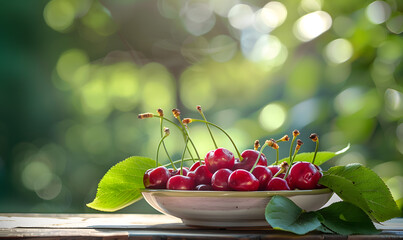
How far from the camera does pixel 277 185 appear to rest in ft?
1.80

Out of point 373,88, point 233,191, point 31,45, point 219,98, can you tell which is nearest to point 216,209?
point 233,191

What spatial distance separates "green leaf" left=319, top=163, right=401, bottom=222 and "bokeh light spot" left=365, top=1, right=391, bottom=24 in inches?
33.7

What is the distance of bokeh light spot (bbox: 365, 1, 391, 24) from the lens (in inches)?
52.1

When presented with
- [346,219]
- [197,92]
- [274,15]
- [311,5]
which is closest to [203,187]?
[346,219]

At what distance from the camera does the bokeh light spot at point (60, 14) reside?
274 cm

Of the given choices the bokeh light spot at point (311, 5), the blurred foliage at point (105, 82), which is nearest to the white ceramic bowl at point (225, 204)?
the bokeh light spot at point (311, 5)

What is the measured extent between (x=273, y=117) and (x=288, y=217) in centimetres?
105

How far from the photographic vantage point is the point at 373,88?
4.29ft

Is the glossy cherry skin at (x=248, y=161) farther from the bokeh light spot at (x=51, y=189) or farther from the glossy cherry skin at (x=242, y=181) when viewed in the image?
the bokeh light spot at (x=51, y=189)

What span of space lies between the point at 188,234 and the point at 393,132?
3.44 feet

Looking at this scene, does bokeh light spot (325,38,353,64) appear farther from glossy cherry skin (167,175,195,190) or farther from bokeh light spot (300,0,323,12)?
glossy cherry skin (167,175,195,190)

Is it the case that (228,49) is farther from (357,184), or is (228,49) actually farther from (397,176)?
(357,184)

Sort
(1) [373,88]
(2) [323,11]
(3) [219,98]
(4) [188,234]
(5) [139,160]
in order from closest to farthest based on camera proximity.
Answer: (4) [188,234] < (5) [139,160] < (1) [373,88] < (2) [323,11] < (3) [219,98]

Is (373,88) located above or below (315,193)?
above
